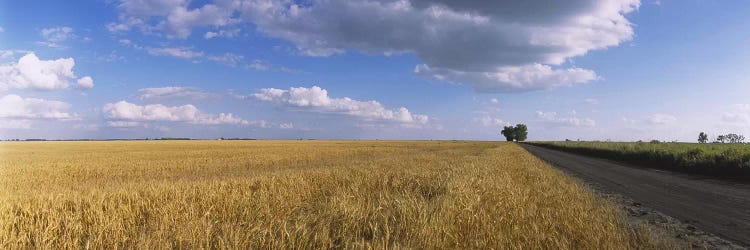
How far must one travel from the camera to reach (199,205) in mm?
9609

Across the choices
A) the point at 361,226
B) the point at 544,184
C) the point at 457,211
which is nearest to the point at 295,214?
the point at 361,226

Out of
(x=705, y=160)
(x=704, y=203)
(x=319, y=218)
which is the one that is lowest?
(x=704, y=203)

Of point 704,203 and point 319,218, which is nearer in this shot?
point 319,218

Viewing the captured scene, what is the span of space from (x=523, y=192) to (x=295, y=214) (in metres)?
5.70

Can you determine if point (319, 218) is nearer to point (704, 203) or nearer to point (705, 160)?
point (704, 203)

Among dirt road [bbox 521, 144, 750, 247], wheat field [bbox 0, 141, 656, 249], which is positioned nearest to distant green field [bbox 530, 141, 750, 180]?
dirt road [bbox 521, 144, 750, 247]

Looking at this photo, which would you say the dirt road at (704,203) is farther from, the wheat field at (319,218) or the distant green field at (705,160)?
the distant green field at (705,160)

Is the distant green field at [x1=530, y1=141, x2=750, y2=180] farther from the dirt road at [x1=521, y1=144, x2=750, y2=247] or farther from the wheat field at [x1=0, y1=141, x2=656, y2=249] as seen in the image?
the wheat field at [x1=0, y1=141, x2=656, y2=249]

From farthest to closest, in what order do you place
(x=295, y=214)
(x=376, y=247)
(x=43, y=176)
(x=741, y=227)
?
(x=43, y=176) → (x=741, y=227) → (x=295, y=214) → (x=376, y=247)

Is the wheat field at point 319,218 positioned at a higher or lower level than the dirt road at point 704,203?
higher

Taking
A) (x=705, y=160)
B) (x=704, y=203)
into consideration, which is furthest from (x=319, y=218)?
(x=705, y=160)

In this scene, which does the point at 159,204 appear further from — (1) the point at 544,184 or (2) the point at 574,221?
(1) the point at 544,184

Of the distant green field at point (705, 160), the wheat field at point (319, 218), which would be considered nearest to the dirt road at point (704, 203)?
the wheat field at point (319, 218)

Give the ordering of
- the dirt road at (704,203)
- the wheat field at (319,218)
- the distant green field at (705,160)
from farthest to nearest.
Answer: the distant green field at (705,160)
the dirt road at (704,203)
the wheat field at (319,218)
